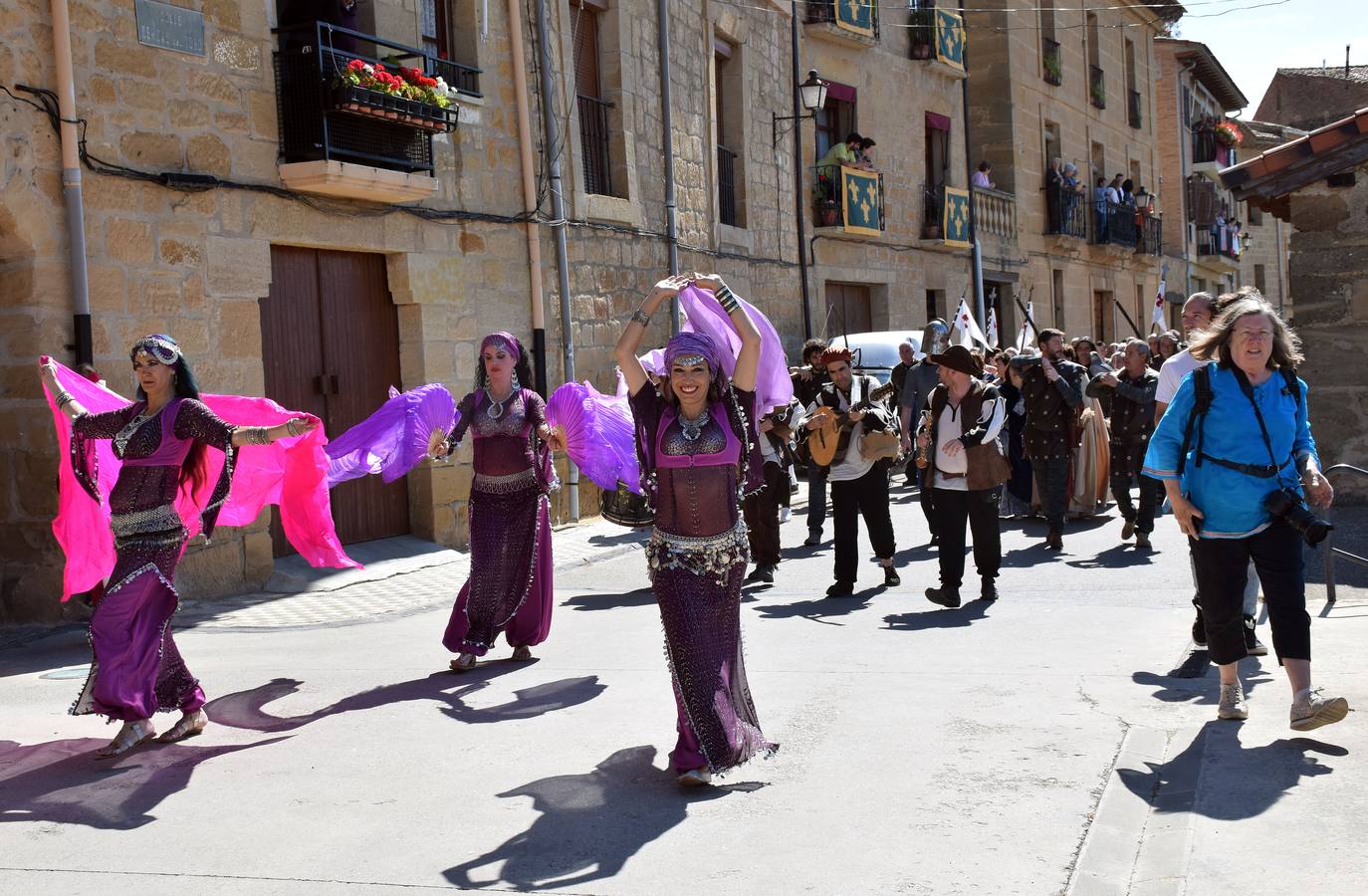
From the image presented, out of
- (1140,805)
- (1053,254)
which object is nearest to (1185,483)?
(1140,805)

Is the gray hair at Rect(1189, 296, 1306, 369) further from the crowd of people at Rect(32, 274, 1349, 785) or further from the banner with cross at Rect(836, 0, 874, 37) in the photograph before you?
the banner with cross at Rect(836, 0, 874, 37)

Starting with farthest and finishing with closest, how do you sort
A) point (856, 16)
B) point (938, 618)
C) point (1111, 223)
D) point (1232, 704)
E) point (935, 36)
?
point (1111, 223) → point (935, 36) → point (856, 16) → point (938, 618) → point (1232, 704)

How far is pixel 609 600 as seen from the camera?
34.1 ft

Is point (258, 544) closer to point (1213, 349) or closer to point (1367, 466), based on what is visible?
point (1213, 349)

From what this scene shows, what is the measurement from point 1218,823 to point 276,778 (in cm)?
Answer: 343

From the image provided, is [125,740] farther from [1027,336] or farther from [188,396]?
[1027,336]

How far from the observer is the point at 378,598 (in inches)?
424

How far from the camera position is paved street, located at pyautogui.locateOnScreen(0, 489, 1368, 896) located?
14.6 ft

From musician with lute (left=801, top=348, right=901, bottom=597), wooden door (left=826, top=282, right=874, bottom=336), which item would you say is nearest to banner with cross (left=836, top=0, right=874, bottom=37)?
wooden door (left=826, top=282, right=874, bottom=336)

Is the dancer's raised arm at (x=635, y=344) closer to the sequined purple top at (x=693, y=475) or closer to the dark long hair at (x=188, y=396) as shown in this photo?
the sequined purple top at (x=693, y=475)

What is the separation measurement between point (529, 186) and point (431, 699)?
841cm

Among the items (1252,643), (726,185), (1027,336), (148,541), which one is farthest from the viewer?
(1027,336)

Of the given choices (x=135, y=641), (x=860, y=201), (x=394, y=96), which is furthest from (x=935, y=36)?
(x=135, y=641)

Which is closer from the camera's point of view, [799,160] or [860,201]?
[799,160]
